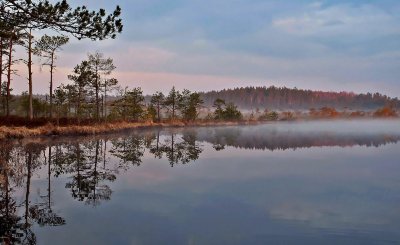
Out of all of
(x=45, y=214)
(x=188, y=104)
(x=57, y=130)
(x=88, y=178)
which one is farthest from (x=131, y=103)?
(x=45, y=214)

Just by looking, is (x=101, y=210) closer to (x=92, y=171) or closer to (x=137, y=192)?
(x=137, y=192)

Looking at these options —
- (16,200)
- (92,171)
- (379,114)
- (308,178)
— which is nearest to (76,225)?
(16,200)

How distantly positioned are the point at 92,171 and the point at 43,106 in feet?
187

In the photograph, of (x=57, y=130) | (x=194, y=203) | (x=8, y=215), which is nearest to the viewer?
(x=8, y=215)

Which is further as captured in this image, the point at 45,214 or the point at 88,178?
the point at 88,178

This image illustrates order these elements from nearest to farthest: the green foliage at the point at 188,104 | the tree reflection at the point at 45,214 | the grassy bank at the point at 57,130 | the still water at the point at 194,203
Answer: the still water at the point at 194,203 → the tree reflection at the point at 45,214 → the grassy bank at the point at 57,130 → the green foliage at the point at 188,104

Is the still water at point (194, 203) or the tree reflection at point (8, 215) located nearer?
the tree reflection at point (8, 215)

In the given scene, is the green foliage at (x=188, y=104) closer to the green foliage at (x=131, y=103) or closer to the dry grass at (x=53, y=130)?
the green foliage at (x=131, y=103)

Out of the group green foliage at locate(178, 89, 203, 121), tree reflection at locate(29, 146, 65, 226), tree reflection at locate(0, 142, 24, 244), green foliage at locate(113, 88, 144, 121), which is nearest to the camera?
tree reflection at locate(0, 142, 24, 244)

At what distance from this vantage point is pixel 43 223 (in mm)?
8359

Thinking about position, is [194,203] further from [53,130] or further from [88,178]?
[53,130]

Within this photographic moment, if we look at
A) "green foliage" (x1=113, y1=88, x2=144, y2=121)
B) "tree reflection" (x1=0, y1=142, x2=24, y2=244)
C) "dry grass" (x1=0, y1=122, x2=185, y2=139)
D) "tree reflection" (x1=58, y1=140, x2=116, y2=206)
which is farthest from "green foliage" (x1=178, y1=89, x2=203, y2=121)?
"tree reflection" (x1=0, y1=142, x2=24, y2=244)

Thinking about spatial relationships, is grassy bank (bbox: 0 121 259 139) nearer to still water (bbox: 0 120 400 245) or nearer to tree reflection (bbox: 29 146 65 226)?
still water (bbox: 0 120 400 245)

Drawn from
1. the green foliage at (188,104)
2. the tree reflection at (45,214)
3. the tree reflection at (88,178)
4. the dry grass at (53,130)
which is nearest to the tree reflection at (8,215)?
the tree reflection at (45,214)
